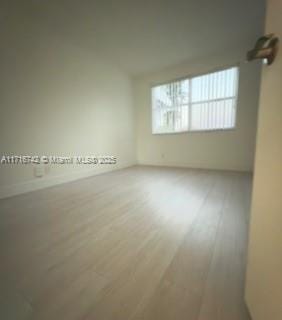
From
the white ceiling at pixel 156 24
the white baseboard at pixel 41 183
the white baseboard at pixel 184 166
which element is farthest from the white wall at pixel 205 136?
the white baseboard at pixel 41 183

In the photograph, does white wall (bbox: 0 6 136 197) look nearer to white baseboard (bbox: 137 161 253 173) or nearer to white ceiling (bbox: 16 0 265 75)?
white ceiling (bbox: 16 0 265 75)

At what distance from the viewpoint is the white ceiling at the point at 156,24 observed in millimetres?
2167

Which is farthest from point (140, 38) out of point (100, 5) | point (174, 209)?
point (174, 209)

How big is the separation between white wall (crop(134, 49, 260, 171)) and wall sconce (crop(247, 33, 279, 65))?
324cm

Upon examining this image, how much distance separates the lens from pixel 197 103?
3.86m

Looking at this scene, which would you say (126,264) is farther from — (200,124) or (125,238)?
(200,124)

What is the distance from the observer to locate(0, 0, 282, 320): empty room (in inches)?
27.8

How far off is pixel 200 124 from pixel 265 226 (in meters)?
3.61

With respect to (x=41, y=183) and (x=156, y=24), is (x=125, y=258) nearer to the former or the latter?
(x=41, y=183)

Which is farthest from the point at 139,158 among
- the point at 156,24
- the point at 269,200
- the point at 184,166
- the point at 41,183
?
the point at 269,200

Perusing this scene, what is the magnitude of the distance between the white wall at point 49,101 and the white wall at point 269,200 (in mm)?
2801

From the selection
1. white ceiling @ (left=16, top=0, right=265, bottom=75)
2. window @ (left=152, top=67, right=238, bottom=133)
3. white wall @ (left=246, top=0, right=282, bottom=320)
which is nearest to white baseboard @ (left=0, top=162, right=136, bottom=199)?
window @ (left=152, top=67, right=238, bottom=133)

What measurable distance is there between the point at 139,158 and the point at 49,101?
9.09ft

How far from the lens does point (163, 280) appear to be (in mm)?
886
